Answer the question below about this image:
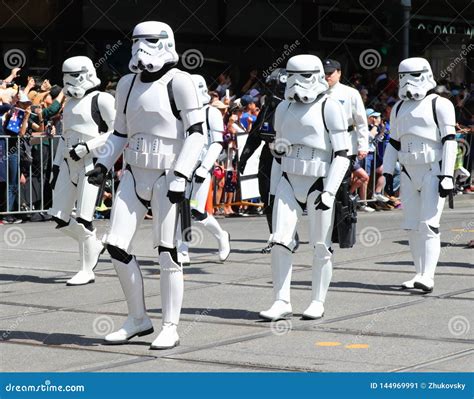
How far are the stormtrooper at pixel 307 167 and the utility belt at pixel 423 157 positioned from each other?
163cm

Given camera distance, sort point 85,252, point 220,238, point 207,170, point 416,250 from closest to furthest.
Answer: point 416,250 < point 85,252 < point 207,170 < point 220,238

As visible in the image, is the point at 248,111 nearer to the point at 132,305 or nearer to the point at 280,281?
the point at 280,281

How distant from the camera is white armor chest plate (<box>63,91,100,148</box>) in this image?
37.4ft

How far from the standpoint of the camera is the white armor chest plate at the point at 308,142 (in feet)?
30.3

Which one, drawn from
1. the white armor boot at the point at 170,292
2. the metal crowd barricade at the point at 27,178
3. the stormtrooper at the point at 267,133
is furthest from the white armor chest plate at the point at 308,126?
the metal crowd barricade at the point at 27,178

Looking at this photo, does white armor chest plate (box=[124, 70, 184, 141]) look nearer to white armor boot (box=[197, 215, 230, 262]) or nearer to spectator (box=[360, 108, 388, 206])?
white armor boot (box=[197, 215, 230, 262])

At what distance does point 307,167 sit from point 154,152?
1486 millimetres

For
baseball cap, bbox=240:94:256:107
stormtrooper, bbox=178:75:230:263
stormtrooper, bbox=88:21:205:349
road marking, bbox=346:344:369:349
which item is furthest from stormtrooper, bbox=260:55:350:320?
baseball cap, bbox=240:94:256:107

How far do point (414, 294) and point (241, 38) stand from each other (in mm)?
15289

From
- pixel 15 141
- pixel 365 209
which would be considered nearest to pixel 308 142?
pixel 15 141

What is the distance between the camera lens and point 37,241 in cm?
1505

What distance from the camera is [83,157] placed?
11.3 metres

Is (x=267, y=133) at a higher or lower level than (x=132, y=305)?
higher

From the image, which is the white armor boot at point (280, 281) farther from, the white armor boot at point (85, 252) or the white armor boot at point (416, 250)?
the white armor boot at point (85, 252)
